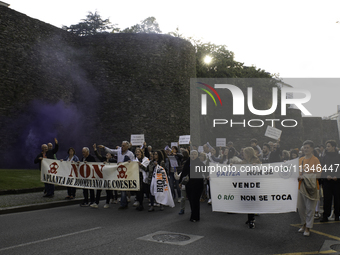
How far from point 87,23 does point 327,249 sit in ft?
165

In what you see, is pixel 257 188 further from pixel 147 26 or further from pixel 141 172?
pixel 147 26

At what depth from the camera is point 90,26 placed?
51156 mm

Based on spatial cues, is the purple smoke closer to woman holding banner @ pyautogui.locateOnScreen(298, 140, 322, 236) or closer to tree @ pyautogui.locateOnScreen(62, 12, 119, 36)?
woman holding banner @ pyautogui.locateOnScreen(298, 140, 322, 236)

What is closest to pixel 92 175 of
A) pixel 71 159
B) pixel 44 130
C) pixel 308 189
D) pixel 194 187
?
pixel 71 159

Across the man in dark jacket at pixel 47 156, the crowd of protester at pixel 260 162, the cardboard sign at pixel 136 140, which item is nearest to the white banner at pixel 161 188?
the crowd of protester at pixel 260 162

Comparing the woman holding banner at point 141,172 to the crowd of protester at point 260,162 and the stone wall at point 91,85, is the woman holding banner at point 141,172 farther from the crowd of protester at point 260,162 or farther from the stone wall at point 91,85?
the stone wall at point 91,85

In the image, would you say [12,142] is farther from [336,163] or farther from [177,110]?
[336,163]

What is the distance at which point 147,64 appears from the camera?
31016mm

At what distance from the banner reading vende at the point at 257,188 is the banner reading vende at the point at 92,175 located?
3056 millimetres

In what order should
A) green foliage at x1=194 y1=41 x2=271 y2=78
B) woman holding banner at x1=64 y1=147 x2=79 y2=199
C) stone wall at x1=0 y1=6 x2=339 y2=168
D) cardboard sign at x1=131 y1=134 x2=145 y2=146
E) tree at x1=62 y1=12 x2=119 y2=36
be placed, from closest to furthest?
woman holding banner at x1=64 y1=147 x2=79 y2=199
cardboard sign at x1=131 y1=134 x2=145 y2=146
stone wall at x1=0 y1=6 x2=339 y2=168
green foliage at x1=194 y1=41 x2=271 y2=78
tree at x1=62 y1=12 x2=119 y2=36

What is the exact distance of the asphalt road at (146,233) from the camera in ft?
19.8

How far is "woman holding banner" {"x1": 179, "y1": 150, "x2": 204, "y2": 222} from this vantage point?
8709 millimetres

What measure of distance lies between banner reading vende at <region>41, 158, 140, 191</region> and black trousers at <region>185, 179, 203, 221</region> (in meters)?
1.94

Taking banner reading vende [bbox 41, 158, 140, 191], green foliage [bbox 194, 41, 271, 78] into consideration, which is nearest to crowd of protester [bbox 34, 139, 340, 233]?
banner reading vende [bbox 41, 158, 140, 191]
